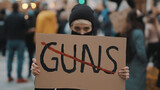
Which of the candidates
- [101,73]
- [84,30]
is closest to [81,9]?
[84,30]

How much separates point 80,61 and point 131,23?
1880 mm

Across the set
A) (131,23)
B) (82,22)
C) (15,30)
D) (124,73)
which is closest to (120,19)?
→ (131,23)

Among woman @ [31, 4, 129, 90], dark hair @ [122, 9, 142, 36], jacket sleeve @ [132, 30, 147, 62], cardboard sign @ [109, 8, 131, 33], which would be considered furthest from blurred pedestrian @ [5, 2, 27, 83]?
woman @ [31, 4, 129, 90]

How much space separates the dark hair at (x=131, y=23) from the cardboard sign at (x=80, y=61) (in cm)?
158

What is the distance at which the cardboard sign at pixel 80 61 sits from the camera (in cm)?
194

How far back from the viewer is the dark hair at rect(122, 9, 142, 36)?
3531mm

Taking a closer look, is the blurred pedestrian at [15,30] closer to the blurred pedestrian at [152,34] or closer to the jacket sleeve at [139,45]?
the blurred pedestrian at [152,34]

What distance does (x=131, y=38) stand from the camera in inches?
136

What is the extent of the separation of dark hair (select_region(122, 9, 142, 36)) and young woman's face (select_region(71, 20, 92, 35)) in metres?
1.45

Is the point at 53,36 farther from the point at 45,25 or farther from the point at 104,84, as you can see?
the point at 45,25

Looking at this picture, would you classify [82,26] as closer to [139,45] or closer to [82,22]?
[82,22]

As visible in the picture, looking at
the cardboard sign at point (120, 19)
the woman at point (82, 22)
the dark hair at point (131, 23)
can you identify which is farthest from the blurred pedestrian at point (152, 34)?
the woman at point (82, 22)

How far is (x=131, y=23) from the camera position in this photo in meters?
3.61

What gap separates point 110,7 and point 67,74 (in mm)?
4872
